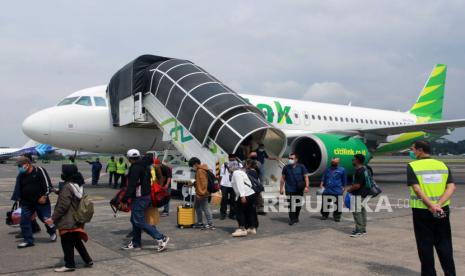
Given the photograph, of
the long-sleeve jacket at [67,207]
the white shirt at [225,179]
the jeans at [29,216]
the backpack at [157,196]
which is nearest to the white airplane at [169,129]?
the white shirt at [225,179]

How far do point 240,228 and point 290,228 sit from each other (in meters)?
1.05

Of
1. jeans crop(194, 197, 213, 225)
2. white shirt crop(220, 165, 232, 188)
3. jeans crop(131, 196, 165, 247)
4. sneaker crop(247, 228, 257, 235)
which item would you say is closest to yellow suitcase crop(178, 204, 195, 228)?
jeans crop(194, 197, 213, 225)

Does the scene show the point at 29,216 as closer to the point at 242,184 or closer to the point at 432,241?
the point at 242,184

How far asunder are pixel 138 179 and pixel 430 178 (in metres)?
3.69

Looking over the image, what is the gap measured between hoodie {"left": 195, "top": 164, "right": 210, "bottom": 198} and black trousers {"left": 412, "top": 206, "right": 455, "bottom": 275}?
3928 mm

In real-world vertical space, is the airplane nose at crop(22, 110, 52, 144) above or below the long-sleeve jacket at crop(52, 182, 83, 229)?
above

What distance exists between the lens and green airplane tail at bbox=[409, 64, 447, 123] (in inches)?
1037

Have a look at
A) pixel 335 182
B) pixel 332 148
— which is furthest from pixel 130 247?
pixel 332 148

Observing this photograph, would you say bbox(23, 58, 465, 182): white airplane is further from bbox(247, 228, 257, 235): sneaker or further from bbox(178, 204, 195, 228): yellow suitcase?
bbox(247, 228, 257, 235): sneaker

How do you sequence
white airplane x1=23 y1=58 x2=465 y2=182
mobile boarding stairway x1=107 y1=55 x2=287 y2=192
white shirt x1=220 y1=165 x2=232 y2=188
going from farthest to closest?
1. white airplane x1=23 y1=58 x2=465 y2=182
2. mobile boarding stairway x1=107 y1=55 x2=287 y2=192
3. white shirt x1=220 y1=165 x2=232 y2=188

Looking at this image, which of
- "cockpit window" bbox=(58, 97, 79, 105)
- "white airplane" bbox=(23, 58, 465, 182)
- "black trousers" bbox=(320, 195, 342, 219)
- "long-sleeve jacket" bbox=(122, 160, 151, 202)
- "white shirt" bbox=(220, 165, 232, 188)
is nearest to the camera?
"long-sleeve jacket" bbox=(122, 160, 151, 202)

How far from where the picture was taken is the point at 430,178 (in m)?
4.01

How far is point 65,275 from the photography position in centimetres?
454

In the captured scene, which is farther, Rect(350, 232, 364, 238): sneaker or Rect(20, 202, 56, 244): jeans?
Rect(350, 232, 364, 238): sneaker
